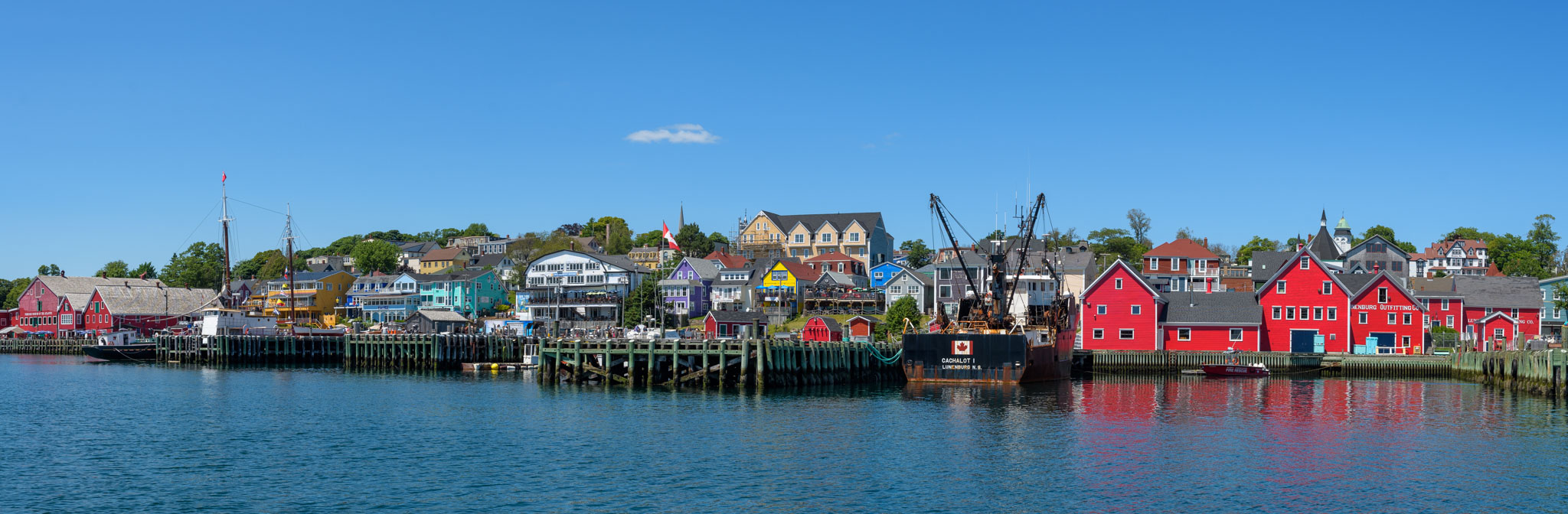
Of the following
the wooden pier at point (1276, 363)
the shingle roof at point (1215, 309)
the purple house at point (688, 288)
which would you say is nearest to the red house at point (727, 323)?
the purple house at point (688, 288)

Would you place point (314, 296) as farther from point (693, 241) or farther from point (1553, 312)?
point (1553, 312)

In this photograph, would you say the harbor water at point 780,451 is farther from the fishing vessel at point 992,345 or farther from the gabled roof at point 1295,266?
the gabled roof at point 1295,266

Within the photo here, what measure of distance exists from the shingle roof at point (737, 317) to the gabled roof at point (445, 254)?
87587 mm

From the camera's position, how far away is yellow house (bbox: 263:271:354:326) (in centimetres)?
12950

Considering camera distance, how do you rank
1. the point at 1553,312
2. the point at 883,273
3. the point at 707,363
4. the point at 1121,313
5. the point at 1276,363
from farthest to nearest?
the point at 883,273 → the point at 1553,312 → the point at 1121,313 → the point at 1276,363 → the point at 707,363

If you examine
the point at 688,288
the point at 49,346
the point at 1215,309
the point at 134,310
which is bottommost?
the point at 49,346

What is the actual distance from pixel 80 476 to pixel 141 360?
65.5 meters

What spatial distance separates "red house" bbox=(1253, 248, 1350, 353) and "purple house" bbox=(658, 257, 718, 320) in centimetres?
5154

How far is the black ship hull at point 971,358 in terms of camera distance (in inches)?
2311

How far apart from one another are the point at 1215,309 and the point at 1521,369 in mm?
22918

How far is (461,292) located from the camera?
121688 mm

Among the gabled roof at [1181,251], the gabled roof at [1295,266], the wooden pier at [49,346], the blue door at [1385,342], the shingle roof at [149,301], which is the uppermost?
the gabled roof at [1181,251]

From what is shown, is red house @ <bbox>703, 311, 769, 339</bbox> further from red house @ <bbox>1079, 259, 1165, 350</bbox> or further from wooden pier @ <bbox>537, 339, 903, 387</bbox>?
wooden pier @ <bbox>537, 339, 903, 387</bbox>

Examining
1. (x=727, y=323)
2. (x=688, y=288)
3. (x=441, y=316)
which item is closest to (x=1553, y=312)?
(x=727, y=323)
